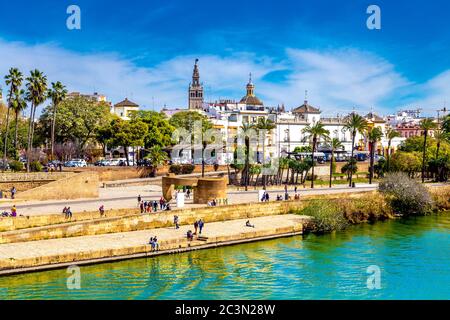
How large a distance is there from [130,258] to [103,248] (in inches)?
67.1

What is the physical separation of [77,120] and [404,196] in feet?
138

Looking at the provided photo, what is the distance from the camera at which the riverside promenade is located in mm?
30359

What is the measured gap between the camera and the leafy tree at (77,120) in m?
72.2

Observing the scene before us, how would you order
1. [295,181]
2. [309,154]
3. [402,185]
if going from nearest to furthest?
[402,185], [295,181], [309,154]

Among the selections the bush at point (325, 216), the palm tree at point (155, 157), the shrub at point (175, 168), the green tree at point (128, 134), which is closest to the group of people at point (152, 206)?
the bush at point (325, 216)

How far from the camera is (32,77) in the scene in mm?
57219

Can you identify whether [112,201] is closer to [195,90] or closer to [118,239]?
[118,239]

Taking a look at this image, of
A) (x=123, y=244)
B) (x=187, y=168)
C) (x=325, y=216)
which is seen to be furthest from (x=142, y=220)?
(x=187, y=168)

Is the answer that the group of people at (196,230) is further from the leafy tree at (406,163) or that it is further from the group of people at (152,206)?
the leafy tree at (406,163)

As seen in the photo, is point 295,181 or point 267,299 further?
point 295,181

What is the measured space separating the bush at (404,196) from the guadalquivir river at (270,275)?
1268cm

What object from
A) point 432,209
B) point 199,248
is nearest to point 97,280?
point 199,248

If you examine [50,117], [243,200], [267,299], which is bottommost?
[267,299]

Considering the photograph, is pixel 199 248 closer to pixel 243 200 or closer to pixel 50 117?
pixel 243 200
